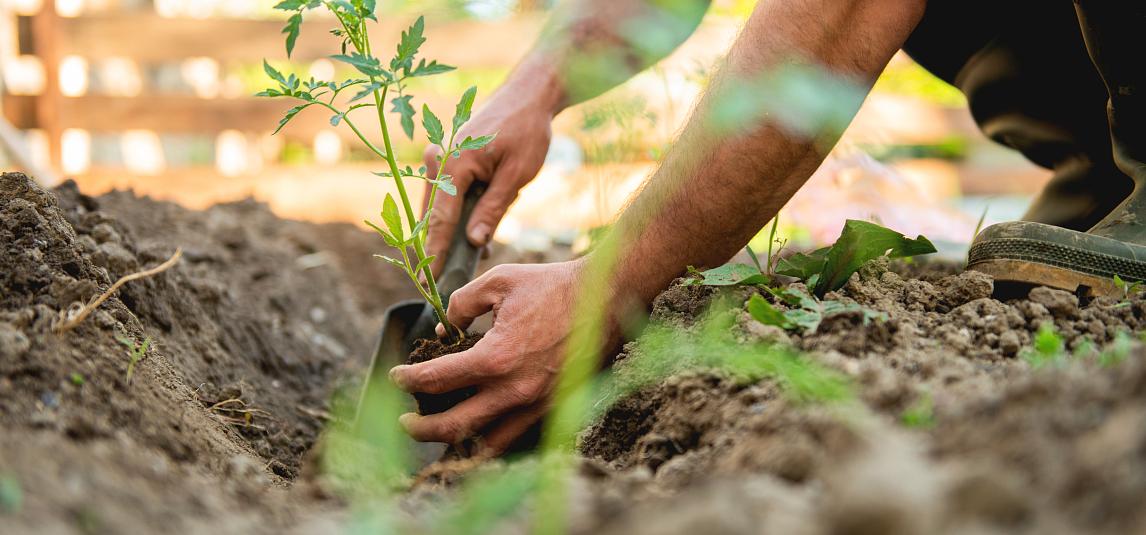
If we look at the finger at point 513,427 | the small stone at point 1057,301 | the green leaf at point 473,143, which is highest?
the green leaf at point 473,143

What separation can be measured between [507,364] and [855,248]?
58 cm

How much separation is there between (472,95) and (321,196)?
409cm

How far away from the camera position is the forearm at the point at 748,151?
138 centimetres

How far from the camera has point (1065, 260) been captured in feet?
4.91

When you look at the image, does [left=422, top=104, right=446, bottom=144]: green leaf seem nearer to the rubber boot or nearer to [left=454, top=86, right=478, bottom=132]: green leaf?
[left=454, top=86, right=478, bottom=132]: green leaf

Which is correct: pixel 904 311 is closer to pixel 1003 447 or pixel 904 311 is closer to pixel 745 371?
pixel 745 371

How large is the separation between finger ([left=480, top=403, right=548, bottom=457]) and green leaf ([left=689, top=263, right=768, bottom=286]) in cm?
33

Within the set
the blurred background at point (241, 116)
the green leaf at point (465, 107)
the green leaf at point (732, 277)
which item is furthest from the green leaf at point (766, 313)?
the blurred background at point (241, 116)

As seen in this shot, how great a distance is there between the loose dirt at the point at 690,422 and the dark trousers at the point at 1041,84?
18.3 inches

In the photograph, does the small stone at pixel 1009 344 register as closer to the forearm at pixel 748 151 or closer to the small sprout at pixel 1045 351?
the small sprout at pixel 1045 351

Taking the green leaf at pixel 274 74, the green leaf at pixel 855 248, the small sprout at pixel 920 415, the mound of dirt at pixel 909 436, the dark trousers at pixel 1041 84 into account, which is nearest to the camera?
the mound of dirt at pixel 909 436

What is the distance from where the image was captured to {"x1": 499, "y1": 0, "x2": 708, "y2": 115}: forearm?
2.05 meters

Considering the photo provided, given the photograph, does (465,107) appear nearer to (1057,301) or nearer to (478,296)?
(478,296)

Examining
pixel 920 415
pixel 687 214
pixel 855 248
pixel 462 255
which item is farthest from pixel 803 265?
pixel 462 255
